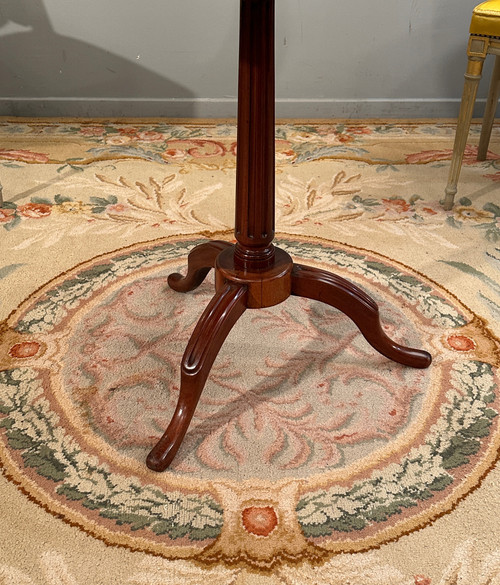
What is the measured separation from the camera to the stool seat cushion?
1.50 meters

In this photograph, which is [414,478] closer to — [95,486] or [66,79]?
[95,486]

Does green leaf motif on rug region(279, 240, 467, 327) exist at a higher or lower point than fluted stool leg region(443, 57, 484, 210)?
lower

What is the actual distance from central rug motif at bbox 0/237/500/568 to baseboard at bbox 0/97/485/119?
45.9 inches

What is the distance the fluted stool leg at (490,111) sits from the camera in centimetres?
189

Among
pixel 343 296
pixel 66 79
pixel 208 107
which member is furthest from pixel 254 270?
pixel 66 79

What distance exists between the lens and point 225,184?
192 centimetres

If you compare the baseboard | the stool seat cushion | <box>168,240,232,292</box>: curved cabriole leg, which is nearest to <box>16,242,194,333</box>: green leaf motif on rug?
<box>168,240,232,292</box>: curved cabriole leg

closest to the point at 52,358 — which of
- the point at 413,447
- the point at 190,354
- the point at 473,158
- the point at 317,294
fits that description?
the point at 190,354

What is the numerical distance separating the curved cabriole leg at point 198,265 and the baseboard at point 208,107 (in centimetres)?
122

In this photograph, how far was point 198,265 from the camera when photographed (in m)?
1.31

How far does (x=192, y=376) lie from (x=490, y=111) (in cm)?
148

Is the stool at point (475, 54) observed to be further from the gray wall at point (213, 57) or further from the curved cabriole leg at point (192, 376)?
the curved cabriole leg at point (192, 376)

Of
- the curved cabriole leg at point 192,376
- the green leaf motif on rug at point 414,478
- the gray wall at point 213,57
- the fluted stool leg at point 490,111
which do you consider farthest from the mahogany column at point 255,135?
the gray wall at point 213,57

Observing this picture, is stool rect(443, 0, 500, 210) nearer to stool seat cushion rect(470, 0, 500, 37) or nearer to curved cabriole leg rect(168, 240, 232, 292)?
stool seat cushion rect(470, 0, 500, 37)
